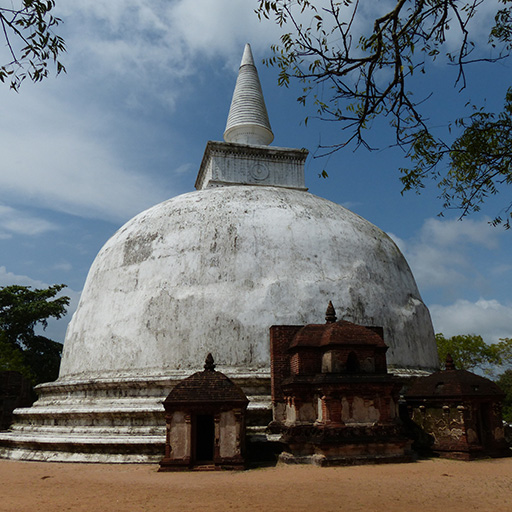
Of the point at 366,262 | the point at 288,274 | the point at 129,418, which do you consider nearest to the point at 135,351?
the point at 129,418

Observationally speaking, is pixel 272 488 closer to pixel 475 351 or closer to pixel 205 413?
pixel 205 413

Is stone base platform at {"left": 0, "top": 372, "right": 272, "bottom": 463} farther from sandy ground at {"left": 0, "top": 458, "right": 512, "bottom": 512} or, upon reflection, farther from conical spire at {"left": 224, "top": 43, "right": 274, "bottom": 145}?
conical spire at {"left": 224, "top": 43, "right": 274, "bottom": 145}

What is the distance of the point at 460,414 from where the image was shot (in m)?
8.73

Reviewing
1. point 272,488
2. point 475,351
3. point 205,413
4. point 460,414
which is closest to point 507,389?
point 475,351

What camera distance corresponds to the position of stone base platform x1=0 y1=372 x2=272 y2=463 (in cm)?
881

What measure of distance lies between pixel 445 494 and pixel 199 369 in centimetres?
520

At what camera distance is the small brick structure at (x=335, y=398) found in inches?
315

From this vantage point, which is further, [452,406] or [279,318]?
[279,318]

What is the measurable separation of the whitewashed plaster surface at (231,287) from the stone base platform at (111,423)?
38 cm

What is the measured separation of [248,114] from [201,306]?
9783 mm

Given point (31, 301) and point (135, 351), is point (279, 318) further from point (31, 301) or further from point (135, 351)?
point (31, 301)

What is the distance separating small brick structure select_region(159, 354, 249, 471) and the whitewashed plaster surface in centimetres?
134

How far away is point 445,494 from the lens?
5.85m

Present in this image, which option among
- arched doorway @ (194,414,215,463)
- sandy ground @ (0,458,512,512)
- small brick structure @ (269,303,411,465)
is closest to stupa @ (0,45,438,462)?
small brick structure @ (269,303,411,465)
